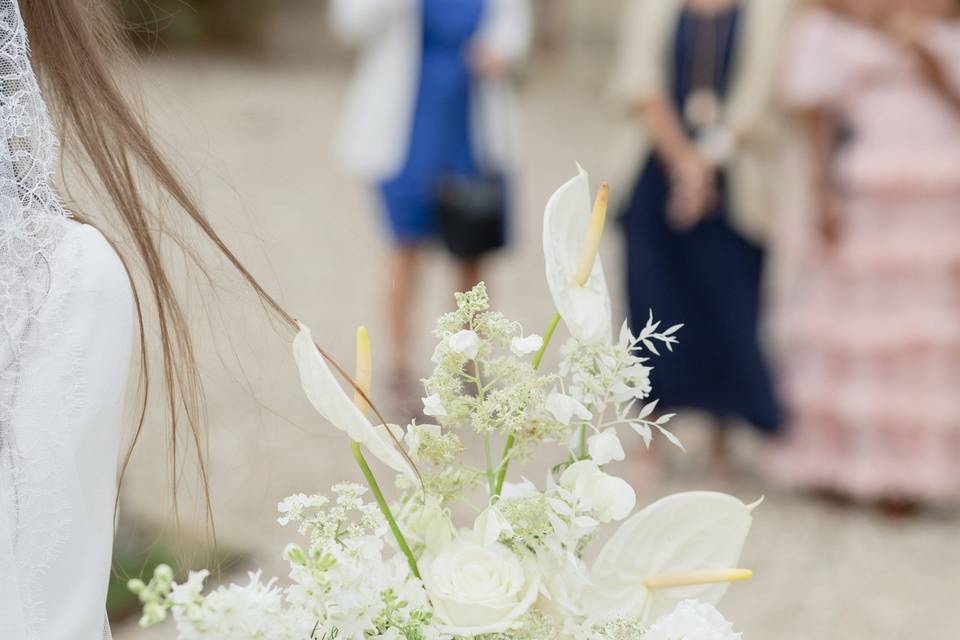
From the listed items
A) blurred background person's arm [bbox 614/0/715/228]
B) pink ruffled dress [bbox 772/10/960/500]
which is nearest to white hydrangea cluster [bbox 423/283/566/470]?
blurred background person's arm [bbox 614/0/715/228]

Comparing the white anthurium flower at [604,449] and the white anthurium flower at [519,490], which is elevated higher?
the white anthurium flower at [604,449]

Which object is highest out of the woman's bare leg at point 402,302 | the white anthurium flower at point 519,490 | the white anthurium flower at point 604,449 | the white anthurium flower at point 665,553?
the white anthurium flower at point 604,449

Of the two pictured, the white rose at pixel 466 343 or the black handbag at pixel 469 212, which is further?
the black handbag at pixel 469 212

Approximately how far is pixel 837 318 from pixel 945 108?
2.26 feet

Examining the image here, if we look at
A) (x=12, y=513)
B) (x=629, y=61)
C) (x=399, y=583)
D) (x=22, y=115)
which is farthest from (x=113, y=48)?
(x=629, y=61)

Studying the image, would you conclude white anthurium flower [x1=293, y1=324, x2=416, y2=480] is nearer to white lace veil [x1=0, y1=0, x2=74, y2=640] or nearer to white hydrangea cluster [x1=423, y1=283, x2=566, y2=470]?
white hydrangea cluster [x1=423, y1=283, x2=566, y2=470]

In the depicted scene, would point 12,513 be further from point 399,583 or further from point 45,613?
point 399,583

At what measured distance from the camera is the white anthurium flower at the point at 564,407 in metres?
1.04

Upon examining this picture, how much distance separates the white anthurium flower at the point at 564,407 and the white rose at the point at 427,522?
0.14 metres

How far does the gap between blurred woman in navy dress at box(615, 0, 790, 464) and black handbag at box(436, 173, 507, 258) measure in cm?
55

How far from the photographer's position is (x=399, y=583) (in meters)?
1.04

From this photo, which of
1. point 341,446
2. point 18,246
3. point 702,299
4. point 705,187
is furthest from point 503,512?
point 341,446

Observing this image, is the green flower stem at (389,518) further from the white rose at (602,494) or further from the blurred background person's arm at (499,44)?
the blurred background person's arm at (499,44)

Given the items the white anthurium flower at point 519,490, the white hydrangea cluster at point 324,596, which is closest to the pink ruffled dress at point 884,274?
the white anthurium flower at point 519,490
